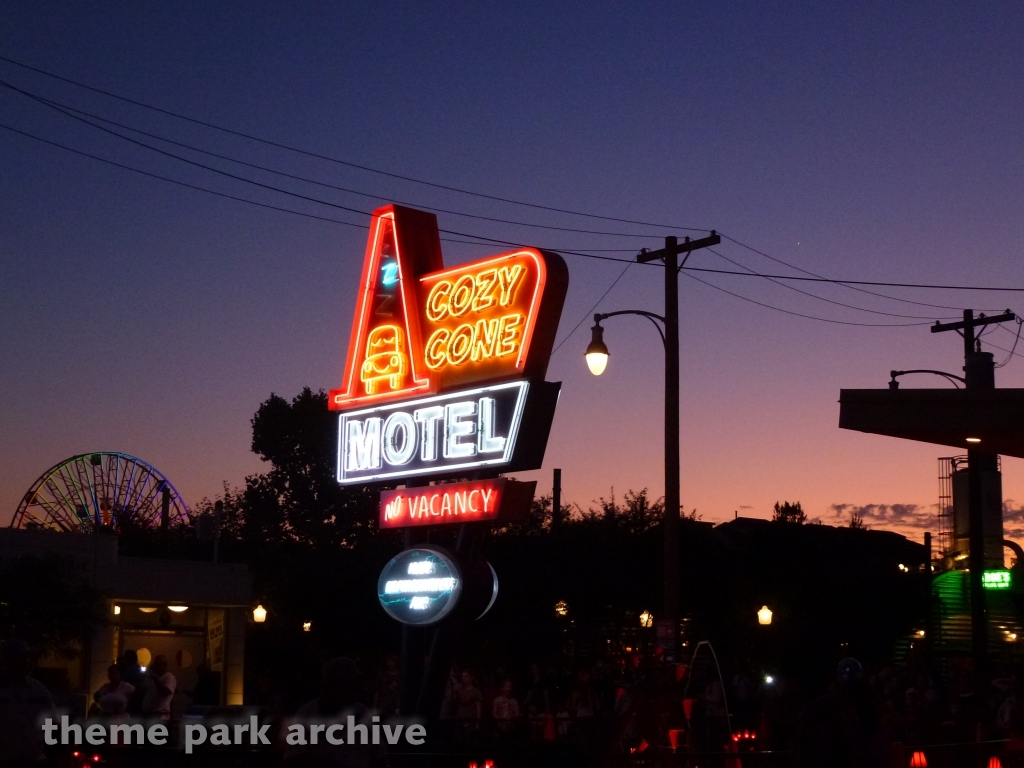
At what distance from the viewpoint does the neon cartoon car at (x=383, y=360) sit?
17281mm

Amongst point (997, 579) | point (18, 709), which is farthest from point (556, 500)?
point (18, 709)

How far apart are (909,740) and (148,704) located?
371 inches

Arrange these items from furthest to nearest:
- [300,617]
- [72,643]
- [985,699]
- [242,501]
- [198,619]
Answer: [242,501] → [300,617] → [198,619] → [72,643] → [985,699]

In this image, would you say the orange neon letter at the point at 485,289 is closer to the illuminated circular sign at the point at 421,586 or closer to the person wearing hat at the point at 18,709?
the illuminated circular sign at the point at 421,586

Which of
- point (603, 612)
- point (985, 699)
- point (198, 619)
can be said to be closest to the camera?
point (985, 699)

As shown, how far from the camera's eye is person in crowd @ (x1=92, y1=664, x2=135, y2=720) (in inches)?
593

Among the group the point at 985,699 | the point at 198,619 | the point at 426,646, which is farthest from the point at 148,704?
the point at 198,619

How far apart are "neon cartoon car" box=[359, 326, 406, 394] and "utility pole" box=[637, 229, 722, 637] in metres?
4.23

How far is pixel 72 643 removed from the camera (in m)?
27.1

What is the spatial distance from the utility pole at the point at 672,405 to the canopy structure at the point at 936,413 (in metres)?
2.58

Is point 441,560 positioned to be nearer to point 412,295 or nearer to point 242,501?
point 412,295

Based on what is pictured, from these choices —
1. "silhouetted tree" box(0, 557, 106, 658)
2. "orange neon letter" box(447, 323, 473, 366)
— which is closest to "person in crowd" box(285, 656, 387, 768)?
"orange neon letter" box(447, 323, 473, 366)

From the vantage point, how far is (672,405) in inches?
746

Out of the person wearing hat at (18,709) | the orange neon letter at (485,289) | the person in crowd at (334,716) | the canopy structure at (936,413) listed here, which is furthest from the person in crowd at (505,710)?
the person in crowd at (334,716)
